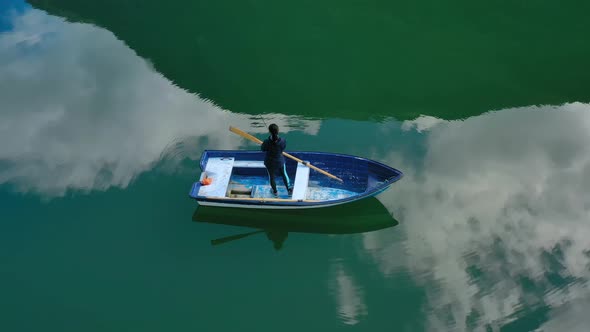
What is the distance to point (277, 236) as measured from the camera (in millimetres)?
12812

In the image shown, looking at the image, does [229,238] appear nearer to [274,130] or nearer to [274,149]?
[274,149]

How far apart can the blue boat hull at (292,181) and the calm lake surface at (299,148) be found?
63 centimetres

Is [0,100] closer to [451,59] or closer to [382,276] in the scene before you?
[382,276]

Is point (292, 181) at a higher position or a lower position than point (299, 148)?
lower

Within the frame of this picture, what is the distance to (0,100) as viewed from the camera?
17531 millimetres

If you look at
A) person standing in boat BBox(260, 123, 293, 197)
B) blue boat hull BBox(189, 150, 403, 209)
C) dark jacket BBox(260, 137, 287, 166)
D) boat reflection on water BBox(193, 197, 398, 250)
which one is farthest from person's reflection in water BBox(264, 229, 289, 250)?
dark jacket BBox(260, 137, 287, 166)

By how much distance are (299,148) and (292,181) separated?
134cm

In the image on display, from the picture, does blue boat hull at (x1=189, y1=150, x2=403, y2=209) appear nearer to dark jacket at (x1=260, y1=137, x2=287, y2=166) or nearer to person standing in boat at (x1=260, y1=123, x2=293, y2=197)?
person standing in boat at (x1=260, y1=123, x2=293, y2=197)

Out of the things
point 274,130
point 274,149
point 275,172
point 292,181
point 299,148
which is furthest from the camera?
point 299,148

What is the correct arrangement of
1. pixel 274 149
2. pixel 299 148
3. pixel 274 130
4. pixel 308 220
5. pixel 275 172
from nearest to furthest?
pixel 274 130
pixel 274 149
pixel 275 172
pixel 308 220
pixel 299 148

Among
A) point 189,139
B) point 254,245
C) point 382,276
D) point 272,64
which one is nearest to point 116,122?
point 189,139

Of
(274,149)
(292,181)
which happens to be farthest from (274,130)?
(292,181)

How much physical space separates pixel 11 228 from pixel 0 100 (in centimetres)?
634

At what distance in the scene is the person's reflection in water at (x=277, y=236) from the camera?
1264 centimetres
